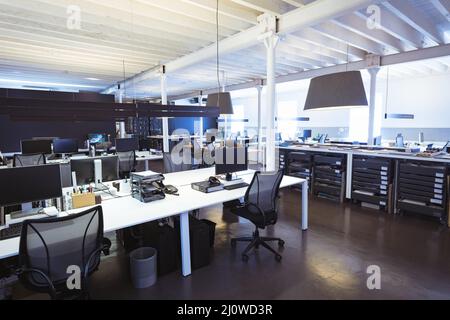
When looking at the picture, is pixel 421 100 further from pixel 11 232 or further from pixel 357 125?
pixel 11 232

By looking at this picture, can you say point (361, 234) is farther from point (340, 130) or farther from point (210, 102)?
point (340, 130)

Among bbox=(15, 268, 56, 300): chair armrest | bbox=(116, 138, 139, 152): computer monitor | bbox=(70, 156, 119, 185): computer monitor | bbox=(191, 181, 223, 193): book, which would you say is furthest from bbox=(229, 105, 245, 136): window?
bbox=(15, 268, 56, 300): chair armrest

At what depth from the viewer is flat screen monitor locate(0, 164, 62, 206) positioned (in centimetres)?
215

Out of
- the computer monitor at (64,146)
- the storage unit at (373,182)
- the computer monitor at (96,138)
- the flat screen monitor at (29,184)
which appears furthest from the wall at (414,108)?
the flat screen monitor at (29,184)

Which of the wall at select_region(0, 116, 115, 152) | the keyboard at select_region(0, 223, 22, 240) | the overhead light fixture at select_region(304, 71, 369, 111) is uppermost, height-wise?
the overhead light fixture at select_region(304, 71, 369, 111)

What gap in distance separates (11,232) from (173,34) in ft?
12.4

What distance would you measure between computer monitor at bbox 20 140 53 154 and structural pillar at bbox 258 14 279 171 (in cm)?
492

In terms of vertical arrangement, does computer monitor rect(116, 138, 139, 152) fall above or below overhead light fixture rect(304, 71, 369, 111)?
below

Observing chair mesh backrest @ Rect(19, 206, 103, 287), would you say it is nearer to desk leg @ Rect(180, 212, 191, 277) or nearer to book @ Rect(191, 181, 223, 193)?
desk leg @ Rect(180, 212, 191, 277)

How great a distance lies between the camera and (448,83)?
7.77 meters

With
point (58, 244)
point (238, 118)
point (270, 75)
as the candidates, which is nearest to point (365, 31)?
point (270, 75)

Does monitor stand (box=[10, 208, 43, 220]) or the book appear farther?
the book
